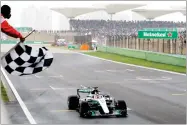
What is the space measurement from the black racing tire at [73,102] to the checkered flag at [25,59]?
6.75m

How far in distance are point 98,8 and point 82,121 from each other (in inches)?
6212

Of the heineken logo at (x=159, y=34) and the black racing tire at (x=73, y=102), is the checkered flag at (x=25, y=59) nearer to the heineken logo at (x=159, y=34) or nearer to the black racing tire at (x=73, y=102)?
the black racing tire at (x=73, y=102)

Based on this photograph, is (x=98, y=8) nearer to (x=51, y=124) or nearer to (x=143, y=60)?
(x=143, y=60)

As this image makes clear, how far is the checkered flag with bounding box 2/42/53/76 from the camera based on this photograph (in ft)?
32.0

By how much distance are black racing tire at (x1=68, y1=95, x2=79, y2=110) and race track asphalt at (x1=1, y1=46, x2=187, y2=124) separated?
0.84 feet

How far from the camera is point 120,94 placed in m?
22.7

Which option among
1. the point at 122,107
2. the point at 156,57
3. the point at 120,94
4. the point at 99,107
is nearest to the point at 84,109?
the point at 99,107

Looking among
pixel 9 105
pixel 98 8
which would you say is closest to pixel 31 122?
pixel 9 105

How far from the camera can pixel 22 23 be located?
178500 millimetres

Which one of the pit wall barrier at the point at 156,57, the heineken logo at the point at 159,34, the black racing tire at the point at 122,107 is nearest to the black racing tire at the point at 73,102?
the black racing tire at the point at 122,107

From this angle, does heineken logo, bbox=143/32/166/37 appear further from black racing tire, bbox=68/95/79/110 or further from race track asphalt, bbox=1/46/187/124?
black racing tire, bbox=68/95/79/110

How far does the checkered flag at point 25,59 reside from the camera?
9766 mm

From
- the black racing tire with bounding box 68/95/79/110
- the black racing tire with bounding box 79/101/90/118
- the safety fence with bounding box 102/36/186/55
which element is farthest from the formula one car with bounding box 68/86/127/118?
the safety fence with bounding box 102/36/186/55

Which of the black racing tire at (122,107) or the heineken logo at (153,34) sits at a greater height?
the heineken logo at (153,34)
